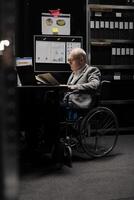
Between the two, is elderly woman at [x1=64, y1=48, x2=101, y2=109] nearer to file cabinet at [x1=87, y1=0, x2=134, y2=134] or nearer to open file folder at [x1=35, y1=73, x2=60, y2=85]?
open file folder at [x1=35, y1=73, x2=60, y2=85]

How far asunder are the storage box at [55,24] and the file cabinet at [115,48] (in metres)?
0.30

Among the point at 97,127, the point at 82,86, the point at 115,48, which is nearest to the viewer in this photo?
the point at 82,86

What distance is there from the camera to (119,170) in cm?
274

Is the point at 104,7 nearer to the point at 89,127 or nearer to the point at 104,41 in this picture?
the point at 104,41

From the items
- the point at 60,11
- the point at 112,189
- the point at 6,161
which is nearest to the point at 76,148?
the point at 112,189

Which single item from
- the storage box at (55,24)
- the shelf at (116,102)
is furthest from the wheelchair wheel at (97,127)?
the storage box at (55,24)

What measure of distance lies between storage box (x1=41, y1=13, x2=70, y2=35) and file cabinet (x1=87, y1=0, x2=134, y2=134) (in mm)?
297

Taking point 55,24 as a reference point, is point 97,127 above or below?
below

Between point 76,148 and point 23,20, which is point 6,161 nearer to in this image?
point 76,148

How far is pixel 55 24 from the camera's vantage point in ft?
14.1

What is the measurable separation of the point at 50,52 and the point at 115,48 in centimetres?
80

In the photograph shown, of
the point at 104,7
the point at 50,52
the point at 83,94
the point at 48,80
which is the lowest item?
the point at 83,94

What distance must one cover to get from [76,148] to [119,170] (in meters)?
0.76

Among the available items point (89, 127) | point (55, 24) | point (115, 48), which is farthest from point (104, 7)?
point (89, 127)
